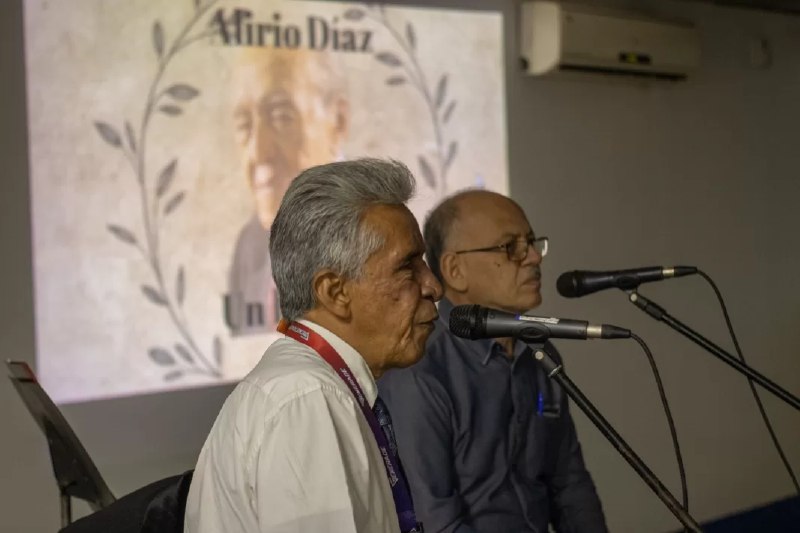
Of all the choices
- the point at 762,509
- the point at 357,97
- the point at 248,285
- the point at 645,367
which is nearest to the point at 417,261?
the point at 248,285

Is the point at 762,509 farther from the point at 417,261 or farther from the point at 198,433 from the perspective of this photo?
the point at 417,261

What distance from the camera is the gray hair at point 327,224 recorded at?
1297mm

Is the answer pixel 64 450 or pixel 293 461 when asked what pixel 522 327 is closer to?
pixel 293 461

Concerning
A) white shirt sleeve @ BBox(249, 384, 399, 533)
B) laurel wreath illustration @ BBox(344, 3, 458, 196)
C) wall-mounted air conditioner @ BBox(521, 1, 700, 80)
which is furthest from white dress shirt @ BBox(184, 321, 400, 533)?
wall-mounted air conditioner @ BBox(521, 1, 700, 80)

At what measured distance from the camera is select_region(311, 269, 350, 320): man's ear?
131 cm

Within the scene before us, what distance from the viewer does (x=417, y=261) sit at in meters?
1.39

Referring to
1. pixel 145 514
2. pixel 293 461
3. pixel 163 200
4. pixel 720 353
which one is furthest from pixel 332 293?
pixel 163 200

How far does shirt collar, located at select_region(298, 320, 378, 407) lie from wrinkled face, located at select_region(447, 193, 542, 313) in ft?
2.76

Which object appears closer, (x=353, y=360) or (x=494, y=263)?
(x=353, y=360)

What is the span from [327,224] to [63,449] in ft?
3.51

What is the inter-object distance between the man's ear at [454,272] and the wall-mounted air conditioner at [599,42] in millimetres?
1764

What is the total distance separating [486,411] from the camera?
202cm

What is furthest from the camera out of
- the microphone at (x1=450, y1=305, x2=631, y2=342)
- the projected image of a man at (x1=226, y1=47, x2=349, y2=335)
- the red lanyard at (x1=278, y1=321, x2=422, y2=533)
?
the projected image of a man at (x1=226, y1=47, x2=349, y2=335)

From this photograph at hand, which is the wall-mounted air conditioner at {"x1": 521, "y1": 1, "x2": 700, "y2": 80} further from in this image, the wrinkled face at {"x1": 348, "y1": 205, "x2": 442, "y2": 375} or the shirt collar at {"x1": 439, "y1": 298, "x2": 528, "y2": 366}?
the wrinkled face at {"x1": 348, "y1": 205, "x2": 442, "y2": 375}
